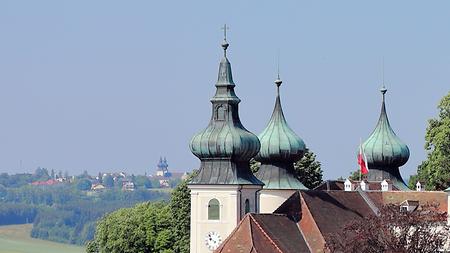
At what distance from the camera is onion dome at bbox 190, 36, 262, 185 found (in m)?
88.2

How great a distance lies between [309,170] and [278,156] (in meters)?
14.3

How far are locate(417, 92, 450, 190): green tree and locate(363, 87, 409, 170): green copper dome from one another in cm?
423

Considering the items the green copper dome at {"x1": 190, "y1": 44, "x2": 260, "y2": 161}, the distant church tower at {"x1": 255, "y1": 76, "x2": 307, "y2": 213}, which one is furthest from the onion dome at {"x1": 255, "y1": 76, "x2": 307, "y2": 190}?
the green copper dome at {"x1": 190, "y1": 44, "x2": 260, "y2": 161}

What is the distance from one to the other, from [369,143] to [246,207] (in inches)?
838

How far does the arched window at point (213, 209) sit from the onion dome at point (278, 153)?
887 cm

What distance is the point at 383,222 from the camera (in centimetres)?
7806

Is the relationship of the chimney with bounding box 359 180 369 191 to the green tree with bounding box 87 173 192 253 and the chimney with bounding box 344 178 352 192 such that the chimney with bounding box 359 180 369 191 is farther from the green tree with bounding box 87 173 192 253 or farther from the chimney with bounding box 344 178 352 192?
the green tree with bounding box 87 173 192 253

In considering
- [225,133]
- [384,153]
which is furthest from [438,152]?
[225,133]

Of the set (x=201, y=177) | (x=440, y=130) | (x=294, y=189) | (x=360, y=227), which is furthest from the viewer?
(x=440, y=130)

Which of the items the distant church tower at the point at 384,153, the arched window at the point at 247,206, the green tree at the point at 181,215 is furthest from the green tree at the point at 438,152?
the arched window at the point at 247,206

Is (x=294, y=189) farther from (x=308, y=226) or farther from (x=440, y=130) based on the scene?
(x=440, y=130)

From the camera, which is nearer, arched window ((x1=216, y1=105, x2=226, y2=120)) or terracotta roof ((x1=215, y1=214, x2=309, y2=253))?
terracotta roof ((x1=215, y1=214, x2=309, y2=253))

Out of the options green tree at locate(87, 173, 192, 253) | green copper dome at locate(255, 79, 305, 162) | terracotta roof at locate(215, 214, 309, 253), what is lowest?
terracotta roof at locate(215, 214, 309, 253)

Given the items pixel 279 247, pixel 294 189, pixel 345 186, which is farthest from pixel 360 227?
pixel 345 186
